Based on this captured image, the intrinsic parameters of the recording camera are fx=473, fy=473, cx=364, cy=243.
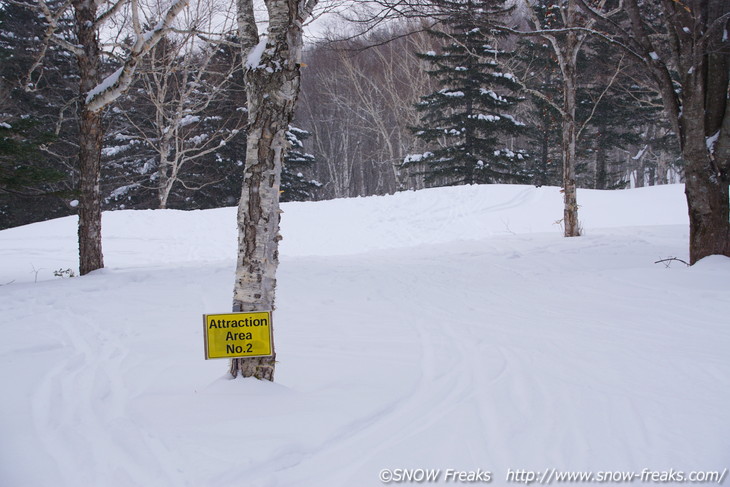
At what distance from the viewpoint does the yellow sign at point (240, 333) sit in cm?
308

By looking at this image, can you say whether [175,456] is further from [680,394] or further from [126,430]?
[680,394]

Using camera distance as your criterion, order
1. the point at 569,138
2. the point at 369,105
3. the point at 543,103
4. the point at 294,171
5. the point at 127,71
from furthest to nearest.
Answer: the point at 294,171, the point at 369,105, the point at 543,103, the point at 569,138, the point at 127,71

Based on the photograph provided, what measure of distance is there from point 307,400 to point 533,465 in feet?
4.77

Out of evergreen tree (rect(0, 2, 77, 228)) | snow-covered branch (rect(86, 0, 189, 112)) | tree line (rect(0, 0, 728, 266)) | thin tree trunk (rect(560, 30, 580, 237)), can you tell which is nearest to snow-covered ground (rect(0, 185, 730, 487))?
thin tree trunk (rect(560, 30, 580, 237))

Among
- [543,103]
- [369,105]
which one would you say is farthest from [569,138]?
[369,105]

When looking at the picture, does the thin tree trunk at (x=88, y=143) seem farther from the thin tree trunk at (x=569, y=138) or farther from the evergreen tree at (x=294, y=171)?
the evergreen tree at (x=294, y=171)

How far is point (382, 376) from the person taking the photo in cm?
364

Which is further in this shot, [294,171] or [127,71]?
[294,171]

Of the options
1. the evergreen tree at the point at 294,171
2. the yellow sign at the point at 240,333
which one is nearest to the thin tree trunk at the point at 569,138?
the yellow sign at the point at 240,333

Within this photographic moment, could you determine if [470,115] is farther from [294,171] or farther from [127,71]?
[127,71]

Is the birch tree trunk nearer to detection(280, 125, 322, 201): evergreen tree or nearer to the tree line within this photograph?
the tree line

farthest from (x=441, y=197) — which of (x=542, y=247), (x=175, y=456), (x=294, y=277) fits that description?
(x=175, y=456)

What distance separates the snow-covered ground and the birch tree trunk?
2.39 feet

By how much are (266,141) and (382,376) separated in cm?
194
